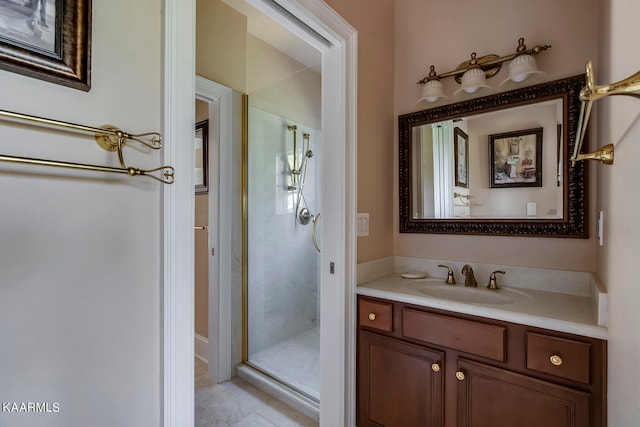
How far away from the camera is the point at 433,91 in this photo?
5.65ft

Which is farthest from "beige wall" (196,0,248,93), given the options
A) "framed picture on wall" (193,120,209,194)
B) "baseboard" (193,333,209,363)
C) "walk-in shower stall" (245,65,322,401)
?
"baseboard" (193,333,209,363)

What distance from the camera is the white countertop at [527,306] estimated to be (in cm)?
103

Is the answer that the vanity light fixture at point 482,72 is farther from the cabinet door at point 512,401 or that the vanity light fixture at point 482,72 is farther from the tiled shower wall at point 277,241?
the cabinet door at point 512,401

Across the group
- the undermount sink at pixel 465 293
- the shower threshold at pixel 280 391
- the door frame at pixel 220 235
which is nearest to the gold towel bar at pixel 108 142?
the undermount sink at pixel 465 293

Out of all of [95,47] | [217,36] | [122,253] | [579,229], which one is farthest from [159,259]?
[217,36]

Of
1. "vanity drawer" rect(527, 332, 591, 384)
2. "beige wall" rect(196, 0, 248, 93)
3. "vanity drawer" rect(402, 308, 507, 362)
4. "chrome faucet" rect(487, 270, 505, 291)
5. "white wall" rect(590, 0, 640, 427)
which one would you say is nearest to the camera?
"white wall" rect(590, 0, 640, 427)

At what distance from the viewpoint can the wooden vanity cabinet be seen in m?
1.01

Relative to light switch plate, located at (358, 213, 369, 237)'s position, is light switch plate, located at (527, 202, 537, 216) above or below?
above

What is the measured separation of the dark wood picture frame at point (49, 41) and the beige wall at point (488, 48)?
1.30 m

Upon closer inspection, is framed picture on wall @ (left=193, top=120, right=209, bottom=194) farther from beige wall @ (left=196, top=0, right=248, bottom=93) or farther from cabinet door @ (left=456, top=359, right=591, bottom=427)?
cabinet door @ (left=456, top=359, right=591, bottom=427)

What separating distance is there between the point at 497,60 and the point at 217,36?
1.90 m

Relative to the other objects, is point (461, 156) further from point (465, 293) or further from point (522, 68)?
point (465, 293)

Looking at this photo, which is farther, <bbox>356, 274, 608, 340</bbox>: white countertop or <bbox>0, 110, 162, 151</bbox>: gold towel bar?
<bbox>356, 274, 608, 340</bbox>: white countertop

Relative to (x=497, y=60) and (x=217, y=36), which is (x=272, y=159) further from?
(x=497, y=60)
